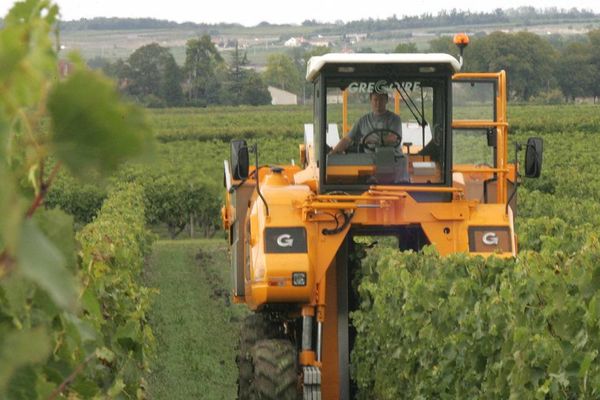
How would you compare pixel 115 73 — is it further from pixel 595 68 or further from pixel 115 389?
pixel 595 68

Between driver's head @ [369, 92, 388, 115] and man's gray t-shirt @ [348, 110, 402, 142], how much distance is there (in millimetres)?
32

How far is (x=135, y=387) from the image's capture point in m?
6.73

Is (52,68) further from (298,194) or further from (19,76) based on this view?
(298,194)

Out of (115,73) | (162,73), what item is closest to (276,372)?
(115,73)

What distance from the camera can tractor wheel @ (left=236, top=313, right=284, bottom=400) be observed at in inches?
425

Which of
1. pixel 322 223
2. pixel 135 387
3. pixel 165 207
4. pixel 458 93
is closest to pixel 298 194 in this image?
pixel 322 223

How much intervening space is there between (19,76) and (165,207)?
41150 mm

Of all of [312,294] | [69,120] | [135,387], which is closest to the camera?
[69,120]

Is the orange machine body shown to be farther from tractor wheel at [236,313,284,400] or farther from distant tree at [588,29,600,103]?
distant tree at [588,29,600,103]

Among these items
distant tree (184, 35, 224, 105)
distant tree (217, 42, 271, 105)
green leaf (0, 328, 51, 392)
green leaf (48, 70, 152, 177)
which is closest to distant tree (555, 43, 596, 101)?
distant tree (217, 42, 271, 105)

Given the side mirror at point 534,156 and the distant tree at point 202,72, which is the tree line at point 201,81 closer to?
the distant tree at point 202,72

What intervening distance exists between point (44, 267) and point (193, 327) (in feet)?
57.1

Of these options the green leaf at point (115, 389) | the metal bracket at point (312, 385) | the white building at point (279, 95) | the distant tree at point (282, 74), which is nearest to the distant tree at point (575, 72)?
the distant tree at point (282, 74)

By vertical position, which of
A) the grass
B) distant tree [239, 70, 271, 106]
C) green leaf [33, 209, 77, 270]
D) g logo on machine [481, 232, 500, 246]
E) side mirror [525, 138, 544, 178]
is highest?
green leaf [33, 209, 77, 270]
